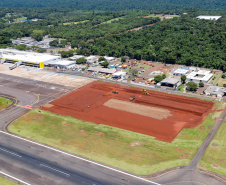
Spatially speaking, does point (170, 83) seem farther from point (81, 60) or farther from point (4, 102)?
point (4, 102)

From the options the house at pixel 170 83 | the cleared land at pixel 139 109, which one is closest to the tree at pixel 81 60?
the house at pixel 170 83

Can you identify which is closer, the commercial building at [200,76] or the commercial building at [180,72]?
the commercial building at [200,76]

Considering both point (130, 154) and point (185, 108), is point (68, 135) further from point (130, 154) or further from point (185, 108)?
point (185, 108)

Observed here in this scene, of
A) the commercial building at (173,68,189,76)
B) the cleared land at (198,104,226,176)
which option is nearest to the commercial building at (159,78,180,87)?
the commercial building at (173,68,189,76)

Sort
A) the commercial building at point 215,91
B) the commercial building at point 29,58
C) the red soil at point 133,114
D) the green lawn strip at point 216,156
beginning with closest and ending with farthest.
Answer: the green lawn strip at point 216,156
the red soil at point 133,114
the commercial building at point 215,91
the commercial building at point 29,58

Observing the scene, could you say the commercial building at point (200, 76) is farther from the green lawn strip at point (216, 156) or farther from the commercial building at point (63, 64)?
the commercial building at point (63, 64)

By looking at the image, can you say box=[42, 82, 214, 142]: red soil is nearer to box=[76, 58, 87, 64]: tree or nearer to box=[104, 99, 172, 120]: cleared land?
box=[104, 99, 172, 120]: cleared land
